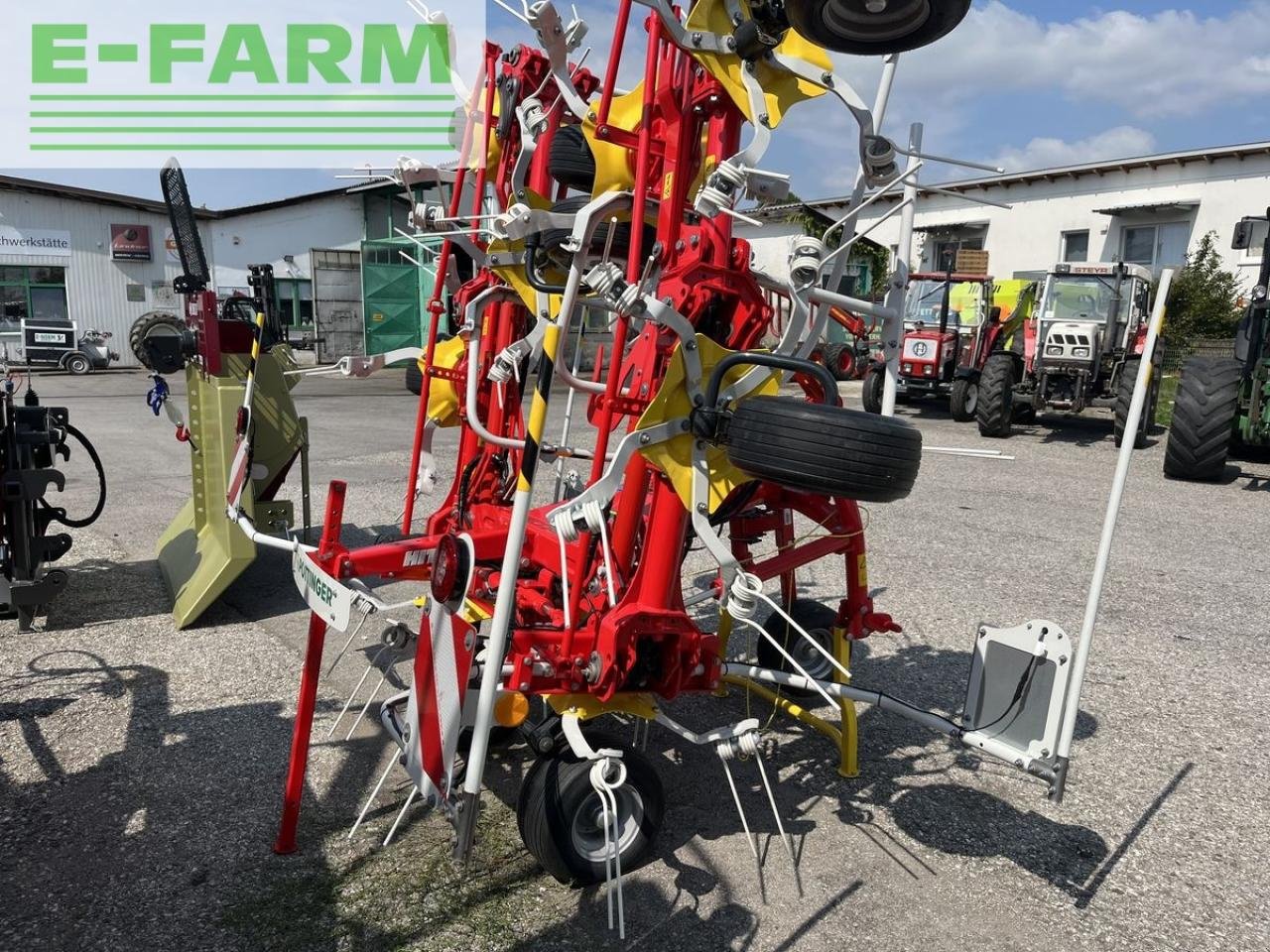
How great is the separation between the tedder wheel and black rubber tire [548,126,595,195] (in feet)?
8.05

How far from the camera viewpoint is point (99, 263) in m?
25.7

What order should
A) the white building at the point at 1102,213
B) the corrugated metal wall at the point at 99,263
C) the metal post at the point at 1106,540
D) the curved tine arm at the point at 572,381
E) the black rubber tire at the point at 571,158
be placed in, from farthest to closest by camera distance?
the corrugated metal wall at the point at 99,263, the white building at the point at 1102,213, the black rubber tire at the point at 571,158, the curved tine arm at the point at 572,381, the metal post at the point at 1106,540

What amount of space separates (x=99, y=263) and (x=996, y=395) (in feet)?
81.4

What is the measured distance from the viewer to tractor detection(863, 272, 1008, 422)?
14.6 m

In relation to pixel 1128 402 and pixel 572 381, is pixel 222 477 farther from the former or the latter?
pixel 1128 402

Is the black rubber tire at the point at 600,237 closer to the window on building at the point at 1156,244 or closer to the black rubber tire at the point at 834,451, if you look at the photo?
the black rubber tire at the point at 834,451

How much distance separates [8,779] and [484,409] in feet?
8.06

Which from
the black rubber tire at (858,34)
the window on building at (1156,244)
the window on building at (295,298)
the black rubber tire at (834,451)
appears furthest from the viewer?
the window on building at (295,298)

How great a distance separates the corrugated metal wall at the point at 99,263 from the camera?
24828 millimetres

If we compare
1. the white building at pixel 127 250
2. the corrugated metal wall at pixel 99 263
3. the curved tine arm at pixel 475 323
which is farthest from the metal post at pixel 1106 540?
the corrugated metal wall at pixel 99 263

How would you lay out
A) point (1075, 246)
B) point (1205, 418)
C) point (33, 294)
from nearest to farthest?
point (1205, 418) < point (1075, 246) < point (33, 294)

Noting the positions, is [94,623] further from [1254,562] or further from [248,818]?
[1254,562]

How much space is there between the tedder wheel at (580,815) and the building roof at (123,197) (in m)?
25.1

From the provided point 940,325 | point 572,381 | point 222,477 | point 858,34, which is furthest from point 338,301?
point 858,34
